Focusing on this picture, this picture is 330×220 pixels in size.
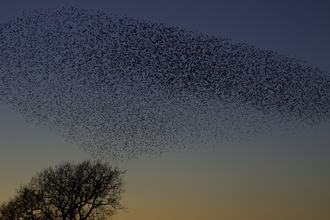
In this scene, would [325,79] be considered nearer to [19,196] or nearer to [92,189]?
[92,189]

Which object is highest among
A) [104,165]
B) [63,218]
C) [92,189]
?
[104,165]

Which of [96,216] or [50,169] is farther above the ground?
[50,169]

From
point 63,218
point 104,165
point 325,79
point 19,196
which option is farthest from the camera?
point 19,196

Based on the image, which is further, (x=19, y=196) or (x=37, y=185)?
(x=19, y=196)

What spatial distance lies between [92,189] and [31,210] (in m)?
9.77

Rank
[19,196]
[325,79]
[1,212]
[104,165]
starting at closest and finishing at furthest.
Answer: [325,79] < [104,165] < [19,196] < [1,212]

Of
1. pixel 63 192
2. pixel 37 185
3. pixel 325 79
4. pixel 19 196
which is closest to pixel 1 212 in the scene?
pixel 19 196

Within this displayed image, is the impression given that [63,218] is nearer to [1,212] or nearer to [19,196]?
[19,196]

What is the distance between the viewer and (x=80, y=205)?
160 feet

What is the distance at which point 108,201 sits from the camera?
5016 centimetres

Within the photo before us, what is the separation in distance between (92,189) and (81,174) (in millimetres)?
2232

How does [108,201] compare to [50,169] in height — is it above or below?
below

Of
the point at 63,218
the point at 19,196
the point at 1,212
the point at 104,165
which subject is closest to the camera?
the point at 63,218

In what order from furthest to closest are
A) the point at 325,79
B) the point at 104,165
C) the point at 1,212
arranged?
the point at 1,212 < the point at 104,165 < the point at 325,79
